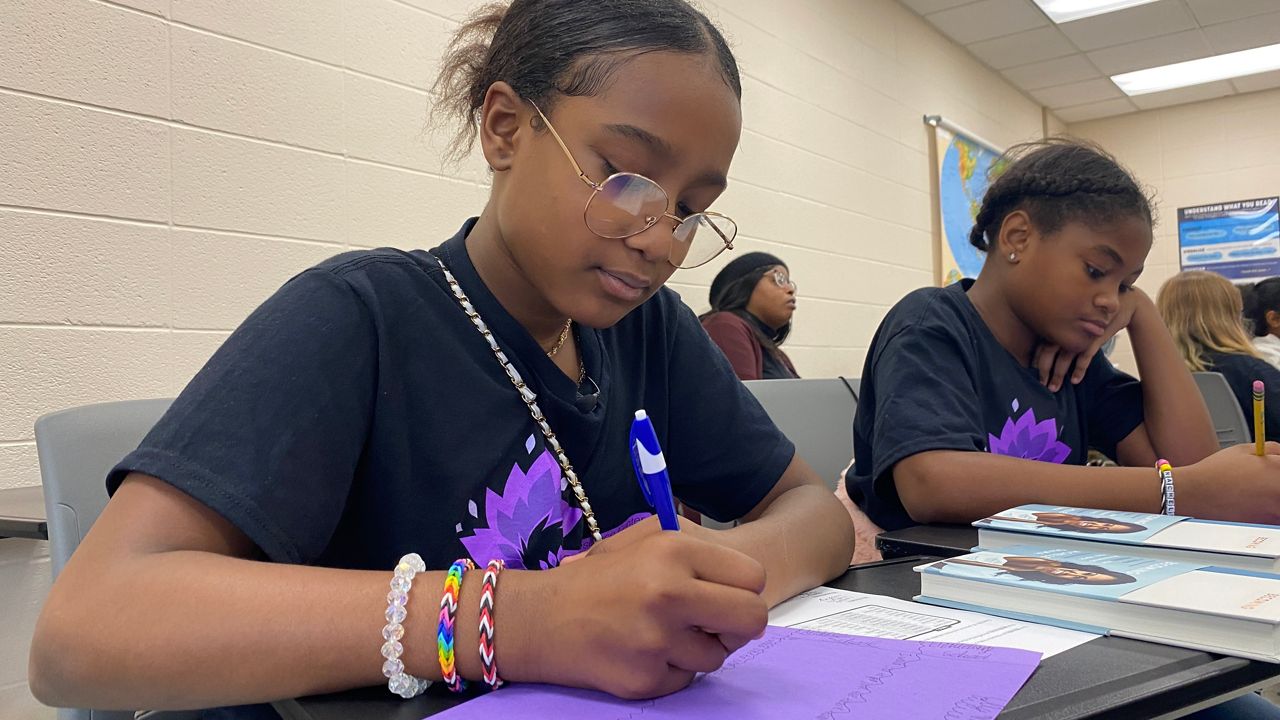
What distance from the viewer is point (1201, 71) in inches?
246

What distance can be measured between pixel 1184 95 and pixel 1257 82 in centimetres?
46

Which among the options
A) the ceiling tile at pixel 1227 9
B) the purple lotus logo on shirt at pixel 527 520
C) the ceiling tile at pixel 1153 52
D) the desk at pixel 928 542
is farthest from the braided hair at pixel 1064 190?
the ceiling tile at pixel 1153 52

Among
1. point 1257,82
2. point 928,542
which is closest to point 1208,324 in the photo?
point 928,542

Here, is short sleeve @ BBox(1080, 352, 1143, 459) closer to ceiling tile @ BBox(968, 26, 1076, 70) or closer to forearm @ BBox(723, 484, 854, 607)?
forearm @ BBox(723, 484, 854, 607)

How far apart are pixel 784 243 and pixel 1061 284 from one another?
8.25ft

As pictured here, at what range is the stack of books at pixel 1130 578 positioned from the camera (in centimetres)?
62

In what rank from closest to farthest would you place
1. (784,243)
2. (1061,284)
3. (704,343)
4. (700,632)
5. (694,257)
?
(700,632) < (694,257) < (704,343) < (1061,284) < (784,243)

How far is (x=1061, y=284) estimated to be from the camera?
4.77 ft

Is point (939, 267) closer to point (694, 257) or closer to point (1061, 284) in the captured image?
point (1061, 284)

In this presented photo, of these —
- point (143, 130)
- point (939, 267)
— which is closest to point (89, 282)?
point (143, 130)

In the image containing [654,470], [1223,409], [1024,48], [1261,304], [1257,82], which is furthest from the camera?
[1257,82]

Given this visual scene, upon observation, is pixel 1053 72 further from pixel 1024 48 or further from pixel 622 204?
pixel 622 204

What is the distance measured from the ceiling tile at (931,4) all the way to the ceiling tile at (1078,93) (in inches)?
77.6

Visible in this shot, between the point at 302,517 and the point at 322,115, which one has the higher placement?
the point at 322,115
